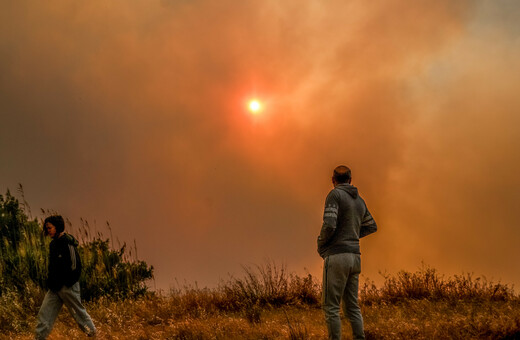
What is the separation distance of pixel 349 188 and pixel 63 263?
16.1 feet

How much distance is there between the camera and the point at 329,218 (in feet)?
24.2

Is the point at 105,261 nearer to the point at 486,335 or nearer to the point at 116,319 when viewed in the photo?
the point at 116,319

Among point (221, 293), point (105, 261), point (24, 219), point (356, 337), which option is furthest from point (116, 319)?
point (24, 219)

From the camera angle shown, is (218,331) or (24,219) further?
(24,219)

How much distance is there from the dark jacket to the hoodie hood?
15.2 ft

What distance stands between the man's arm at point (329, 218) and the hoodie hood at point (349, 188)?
18 centimetres

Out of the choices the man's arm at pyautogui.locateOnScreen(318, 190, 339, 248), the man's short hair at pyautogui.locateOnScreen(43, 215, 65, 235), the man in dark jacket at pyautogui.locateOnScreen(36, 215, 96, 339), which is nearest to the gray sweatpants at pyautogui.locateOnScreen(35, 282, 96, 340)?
the man in dark jacket at pyautogui.locateOnScreen(36, 215, 96, 339)

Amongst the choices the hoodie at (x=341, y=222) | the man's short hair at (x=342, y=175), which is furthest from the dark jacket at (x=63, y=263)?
the man's short hair at (x=342, y=175)

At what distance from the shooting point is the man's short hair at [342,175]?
25.5ft

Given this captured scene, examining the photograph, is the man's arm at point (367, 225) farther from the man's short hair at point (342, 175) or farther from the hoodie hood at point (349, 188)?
the man's short hair at point (342, 175)

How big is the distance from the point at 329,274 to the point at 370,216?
1.13 metres

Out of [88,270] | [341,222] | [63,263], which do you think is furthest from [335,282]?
[88,270]

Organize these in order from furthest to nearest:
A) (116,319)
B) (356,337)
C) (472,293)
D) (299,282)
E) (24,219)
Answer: (24,219) < (299,282) < (472,293) < (116,319) < (356,337)

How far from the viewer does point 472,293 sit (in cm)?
1451
